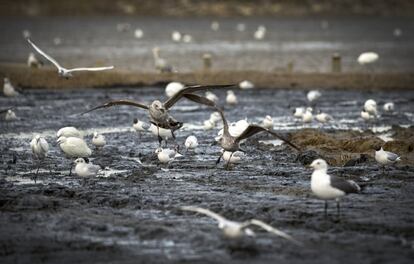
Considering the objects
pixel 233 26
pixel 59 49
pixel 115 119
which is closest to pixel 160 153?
pixel 115 119

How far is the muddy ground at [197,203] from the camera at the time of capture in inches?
438

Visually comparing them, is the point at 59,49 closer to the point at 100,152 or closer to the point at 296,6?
the point at 100,152

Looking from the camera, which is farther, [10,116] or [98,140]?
[10,116]

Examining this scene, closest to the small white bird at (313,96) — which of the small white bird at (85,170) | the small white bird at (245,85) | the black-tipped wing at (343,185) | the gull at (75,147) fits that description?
the small white bird at (245,85)

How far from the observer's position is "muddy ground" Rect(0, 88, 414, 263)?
11117 millimetres

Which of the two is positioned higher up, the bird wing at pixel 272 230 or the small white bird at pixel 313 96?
the small white bird at pixel 313 96

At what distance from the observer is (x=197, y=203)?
13781 millimetres

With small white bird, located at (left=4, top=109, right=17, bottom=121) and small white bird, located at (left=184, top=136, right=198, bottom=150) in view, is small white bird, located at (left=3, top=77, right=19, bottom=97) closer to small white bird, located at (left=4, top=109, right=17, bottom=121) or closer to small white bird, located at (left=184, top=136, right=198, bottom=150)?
small white bird, located at (left=4, top=109, right=17, bottom=121)

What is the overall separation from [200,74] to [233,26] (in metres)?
50.9

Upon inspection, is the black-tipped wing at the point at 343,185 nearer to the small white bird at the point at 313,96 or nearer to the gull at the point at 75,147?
the gull at the point at 75,147

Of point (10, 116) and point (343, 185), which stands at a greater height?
point (10, 116)

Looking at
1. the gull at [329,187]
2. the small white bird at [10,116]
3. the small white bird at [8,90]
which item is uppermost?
the small white bird at [8,90]

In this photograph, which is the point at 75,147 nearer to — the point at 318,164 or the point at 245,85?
the point at 318,164

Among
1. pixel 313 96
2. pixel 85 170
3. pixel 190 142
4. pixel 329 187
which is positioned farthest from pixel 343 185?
pixel 313 96
